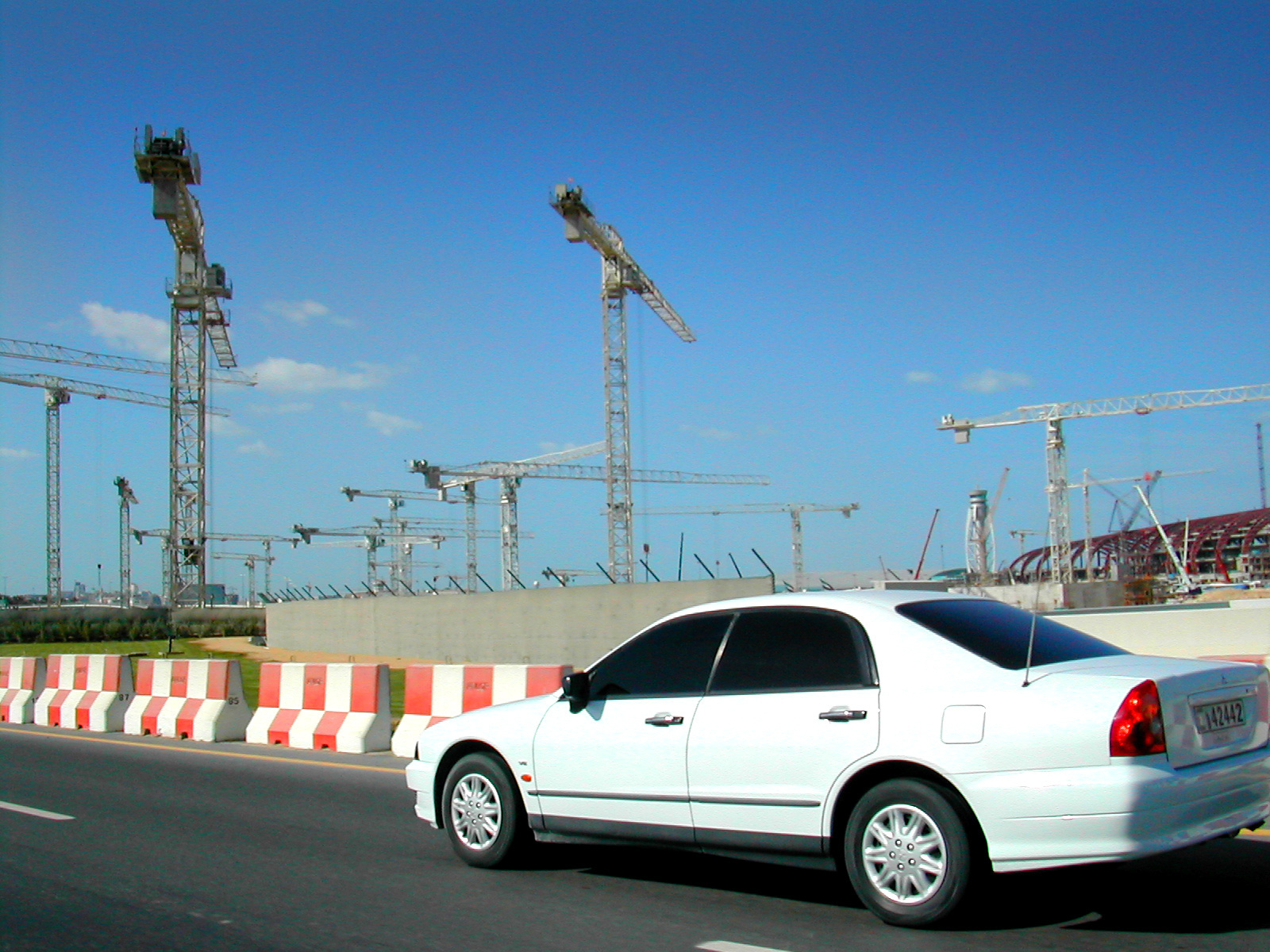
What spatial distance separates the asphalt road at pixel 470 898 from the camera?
5.49 metres

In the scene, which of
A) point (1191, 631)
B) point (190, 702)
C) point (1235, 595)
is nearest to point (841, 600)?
point (190, 702)

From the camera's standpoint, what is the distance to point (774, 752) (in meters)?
5.78

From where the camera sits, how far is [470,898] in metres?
6.52

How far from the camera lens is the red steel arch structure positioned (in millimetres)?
119875

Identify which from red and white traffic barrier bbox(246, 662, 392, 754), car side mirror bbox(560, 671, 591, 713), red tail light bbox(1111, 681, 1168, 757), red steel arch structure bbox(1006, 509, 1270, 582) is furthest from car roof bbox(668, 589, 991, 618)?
red steel arch structure bbox(1006, 509, 1270, 582)

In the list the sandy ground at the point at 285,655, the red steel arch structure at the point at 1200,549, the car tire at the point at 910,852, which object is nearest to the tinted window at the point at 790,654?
the car tire at the point at 910,852

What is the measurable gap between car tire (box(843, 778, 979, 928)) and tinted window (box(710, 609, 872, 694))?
56cm

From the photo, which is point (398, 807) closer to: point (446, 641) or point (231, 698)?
point (231, 698)

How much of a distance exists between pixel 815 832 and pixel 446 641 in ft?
114

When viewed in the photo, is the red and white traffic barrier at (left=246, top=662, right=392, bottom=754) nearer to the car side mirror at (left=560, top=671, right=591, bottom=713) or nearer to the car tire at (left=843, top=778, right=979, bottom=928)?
the car side mirror at (left=560, top=671, right=591, bottom=713)

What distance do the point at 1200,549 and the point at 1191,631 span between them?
127529 mm

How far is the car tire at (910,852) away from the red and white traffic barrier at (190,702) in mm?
11489

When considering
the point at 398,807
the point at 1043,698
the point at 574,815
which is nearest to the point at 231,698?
the point at 398,807

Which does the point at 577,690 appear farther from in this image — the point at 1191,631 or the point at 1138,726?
the point at 1191,631
